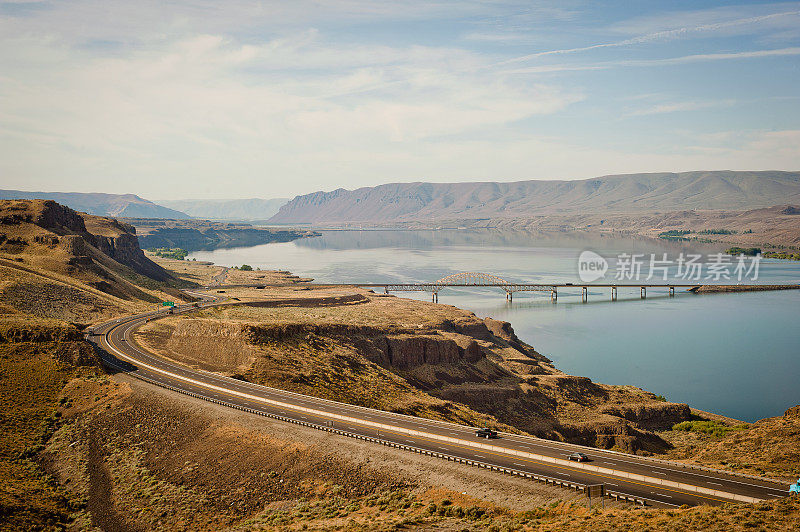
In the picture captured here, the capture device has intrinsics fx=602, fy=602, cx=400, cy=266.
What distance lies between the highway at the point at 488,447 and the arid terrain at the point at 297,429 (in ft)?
6.55

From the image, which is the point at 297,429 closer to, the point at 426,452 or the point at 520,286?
the point at 426,452

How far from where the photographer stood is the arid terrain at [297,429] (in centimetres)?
3309

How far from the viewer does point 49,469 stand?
138 ft

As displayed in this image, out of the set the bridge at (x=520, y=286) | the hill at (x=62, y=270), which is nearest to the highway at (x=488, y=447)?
the hill at (x=62, y=270)

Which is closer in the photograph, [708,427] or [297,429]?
[297,429]

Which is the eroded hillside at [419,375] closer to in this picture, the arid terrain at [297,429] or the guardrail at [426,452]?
the arid terrain at [297,429]

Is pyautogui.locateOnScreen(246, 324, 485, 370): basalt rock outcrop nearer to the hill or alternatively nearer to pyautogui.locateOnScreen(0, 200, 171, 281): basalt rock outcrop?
the hill

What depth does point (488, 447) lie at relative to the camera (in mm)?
39906

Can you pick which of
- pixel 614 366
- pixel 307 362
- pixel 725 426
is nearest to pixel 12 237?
pixel 307 362

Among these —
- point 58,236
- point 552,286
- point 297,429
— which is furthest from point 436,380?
point 552,286

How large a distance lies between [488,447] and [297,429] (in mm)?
13664

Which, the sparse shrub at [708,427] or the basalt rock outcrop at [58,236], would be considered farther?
the basalt rock outcrop at [58,236]

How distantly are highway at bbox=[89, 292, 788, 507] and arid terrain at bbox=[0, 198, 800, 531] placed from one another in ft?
6.55

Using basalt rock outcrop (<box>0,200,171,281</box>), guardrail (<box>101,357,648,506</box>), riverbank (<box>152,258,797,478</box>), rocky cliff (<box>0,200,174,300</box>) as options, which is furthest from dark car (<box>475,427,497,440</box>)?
basalt rock outcrop (<box>0,200,171,281</box>)
